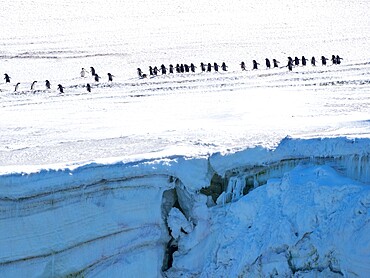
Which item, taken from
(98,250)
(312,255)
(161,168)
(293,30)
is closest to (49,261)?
(98,250)

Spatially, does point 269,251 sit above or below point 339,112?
below

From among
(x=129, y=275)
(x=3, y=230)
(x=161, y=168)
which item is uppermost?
(x=161, y=168)

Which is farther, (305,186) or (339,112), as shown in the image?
(339,112)

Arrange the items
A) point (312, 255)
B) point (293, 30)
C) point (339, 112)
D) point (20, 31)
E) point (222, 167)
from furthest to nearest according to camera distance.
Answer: point (20, 31), point (293, 30), point (339, 112), point (222, 167), point (312, 255)

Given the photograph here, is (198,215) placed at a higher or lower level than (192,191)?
lower

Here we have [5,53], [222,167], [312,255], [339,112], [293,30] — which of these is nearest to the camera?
[312,255]

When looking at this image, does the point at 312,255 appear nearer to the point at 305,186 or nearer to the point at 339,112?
the point at 305,186

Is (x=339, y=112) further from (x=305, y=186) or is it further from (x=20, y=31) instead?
(x=20, y=31)
